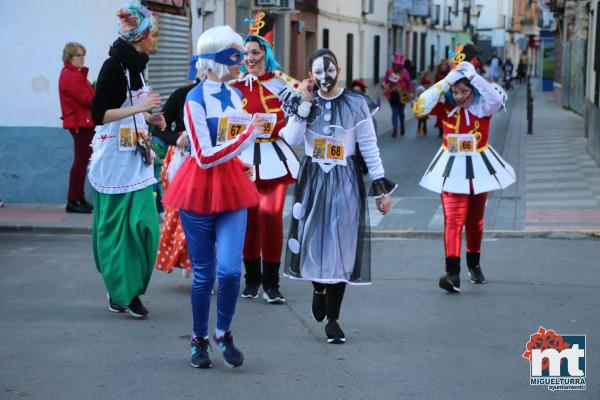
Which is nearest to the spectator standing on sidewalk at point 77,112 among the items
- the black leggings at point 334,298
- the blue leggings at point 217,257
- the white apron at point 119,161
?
the white apron at point 119,161

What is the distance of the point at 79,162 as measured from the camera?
1244 cm

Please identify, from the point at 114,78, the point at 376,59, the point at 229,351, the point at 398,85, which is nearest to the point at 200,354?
the point at 229,351

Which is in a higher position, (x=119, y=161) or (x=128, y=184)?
(x=119, y=161)

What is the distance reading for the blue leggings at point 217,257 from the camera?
18.9 ft

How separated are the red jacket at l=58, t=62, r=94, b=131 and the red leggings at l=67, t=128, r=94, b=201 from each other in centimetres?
10

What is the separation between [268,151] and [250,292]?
1055 mm

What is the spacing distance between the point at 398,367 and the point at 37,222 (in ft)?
21.7

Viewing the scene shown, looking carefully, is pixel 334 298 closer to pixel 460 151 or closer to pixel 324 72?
pixel 324 72

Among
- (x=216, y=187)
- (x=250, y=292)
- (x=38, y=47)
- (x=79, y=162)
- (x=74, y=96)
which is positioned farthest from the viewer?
(x=38, y=47)

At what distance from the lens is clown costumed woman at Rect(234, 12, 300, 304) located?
767cm

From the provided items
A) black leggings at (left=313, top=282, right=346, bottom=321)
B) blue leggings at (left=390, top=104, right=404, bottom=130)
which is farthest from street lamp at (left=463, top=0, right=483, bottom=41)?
black leggings at (left=313, top=282, right=346, bottom=321)

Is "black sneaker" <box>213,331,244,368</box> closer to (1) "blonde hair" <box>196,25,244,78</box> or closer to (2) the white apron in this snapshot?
(1) "blonde hair" <box>196,25,244,78</box>

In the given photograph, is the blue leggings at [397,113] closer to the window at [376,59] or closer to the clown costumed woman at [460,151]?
the clown costumed woman at [460,151]

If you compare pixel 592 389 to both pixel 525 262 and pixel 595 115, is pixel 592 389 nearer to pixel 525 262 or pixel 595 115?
pixel 525 262
